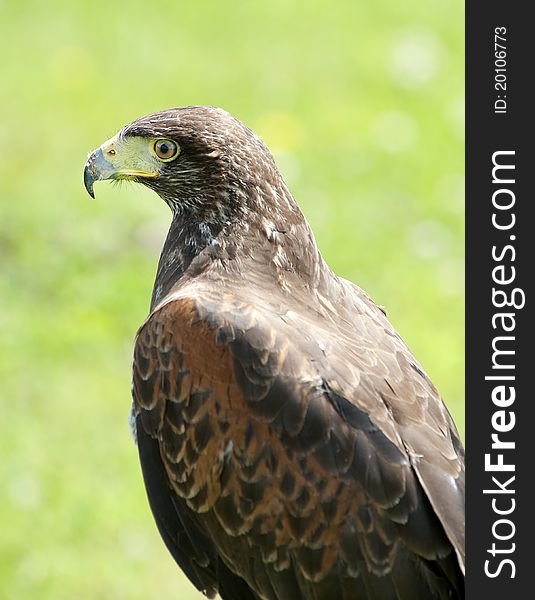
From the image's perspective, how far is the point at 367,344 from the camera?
6.04 m

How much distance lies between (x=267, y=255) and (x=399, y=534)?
4.63 ft

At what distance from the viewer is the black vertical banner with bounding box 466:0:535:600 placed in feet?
18.0

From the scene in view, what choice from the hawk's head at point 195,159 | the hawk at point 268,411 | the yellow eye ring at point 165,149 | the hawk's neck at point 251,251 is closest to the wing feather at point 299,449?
the hawk at point 268,411

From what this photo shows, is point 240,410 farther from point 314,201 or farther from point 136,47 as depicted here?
point 136,47

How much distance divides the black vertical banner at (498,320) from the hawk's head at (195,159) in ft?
3.36

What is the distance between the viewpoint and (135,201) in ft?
42.1

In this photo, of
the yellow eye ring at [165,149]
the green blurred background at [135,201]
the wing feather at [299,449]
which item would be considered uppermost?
the green blurred background at [135,201]

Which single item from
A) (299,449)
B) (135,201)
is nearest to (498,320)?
(299,449)

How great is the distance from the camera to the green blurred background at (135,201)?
9805 millimetres

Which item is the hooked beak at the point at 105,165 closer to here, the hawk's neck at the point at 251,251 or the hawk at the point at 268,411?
the hawk at the point at 268,411

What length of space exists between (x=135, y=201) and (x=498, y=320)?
7609 millimetres

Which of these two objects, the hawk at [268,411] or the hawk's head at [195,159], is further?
the hawk's head at [195,159]

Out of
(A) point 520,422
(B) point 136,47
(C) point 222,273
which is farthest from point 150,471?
(B) point 136,47

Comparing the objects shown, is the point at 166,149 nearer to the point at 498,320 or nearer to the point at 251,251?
the point at 251,251
